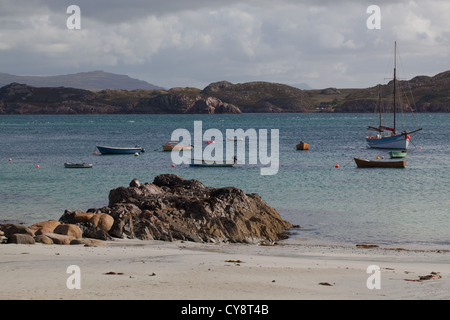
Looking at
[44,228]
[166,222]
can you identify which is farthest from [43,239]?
[166,222]

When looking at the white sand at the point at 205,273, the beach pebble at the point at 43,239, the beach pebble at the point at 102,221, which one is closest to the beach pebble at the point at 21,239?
the beach pebble at the point at 43,239

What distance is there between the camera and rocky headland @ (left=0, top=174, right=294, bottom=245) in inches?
872

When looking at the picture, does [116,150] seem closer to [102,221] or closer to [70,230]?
[102,221]

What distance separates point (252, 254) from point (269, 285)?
6514 millimetres

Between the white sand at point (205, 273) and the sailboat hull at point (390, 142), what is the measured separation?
60232 millimetres

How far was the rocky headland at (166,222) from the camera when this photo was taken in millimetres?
22156

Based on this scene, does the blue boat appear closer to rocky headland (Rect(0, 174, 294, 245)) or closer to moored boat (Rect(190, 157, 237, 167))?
moored boat (Rect(190, 157, 237, 167))

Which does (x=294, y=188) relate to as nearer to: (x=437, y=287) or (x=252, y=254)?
(x=252, y=254)

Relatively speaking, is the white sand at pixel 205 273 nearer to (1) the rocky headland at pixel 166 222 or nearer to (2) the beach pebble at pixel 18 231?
(1) the rocky headland at pixel 166 222

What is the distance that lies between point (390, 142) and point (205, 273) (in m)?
69.8

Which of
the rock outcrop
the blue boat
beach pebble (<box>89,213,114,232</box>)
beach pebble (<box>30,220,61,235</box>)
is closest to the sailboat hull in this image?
the blue boat
